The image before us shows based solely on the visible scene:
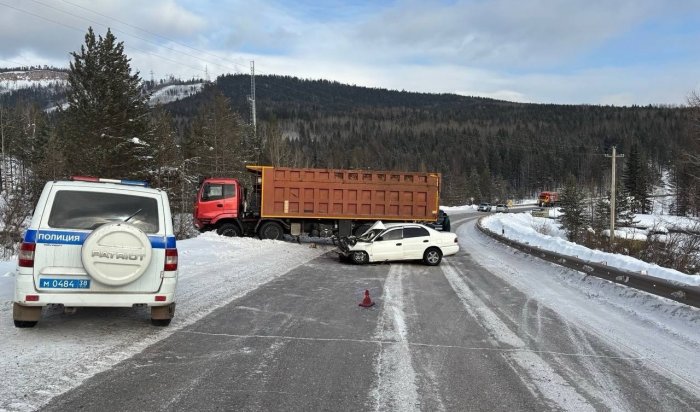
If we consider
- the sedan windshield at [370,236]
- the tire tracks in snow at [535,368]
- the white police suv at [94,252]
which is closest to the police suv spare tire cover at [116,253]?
the white police suv at [94,252]

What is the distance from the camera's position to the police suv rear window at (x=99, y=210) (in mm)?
6297

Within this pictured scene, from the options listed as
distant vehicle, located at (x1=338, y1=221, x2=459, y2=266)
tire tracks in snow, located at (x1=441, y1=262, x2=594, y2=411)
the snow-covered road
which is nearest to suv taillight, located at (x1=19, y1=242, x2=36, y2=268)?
tire tracks in snow, located at (x1=441, y1=262, x2=594, y2=411)

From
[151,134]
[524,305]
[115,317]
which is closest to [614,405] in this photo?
[524,305]

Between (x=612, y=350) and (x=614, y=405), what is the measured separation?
7.25 ft

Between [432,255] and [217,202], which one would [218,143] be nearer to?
[217,202]

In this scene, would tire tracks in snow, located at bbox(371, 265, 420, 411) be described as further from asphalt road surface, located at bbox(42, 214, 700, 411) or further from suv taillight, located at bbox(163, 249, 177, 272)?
suv taillight, located at bbox(163, 249, 177, 272)

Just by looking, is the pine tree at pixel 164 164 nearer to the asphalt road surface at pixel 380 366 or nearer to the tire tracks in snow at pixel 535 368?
the asphalt road surface at pixel 380 366

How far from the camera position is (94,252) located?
6082mm

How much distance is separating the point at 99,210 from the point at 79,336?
61.9 inches

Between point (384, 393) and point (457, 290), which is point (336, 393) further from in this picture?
point (457, 290)

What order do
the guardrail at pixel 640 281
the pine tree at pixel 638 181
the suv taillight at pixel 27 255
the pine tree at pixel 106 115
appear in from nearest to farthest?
the suv taillight at pixel 27 255 < the guardrail at pixel 640 281 < the pine tree at pixel 106 115 < the pine tree at pixel 638 181

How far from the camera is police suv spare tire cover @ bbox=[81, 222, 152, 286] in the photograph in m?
6.09

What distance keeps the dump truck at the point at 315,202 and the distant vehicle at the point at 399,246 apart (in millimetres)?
5709

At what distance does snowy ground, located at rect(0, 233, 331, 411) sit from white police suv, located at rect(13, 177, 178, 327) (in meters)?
0.41
